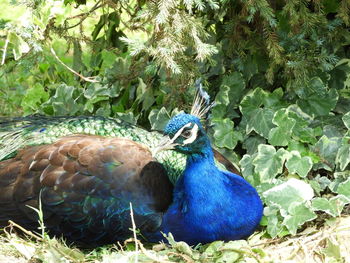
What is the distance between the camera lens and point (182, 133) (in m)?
2.90

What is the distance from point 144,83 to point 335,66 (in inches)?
43.1

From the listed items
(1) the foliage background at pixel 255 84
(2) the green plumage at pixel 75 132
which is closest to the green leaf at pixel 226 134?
(1) the foliage background at pixel 255 84

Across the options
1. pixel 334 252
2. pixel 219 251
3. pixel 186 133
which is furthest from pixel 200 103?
pixel 334 252

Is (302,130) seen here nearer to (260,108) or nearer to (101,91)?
(260,108)

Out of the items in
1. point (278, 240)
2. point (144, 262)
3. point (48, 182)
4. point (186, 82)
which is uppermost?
point (186, 82)

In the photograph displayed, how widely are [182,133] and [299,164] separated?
0.73m

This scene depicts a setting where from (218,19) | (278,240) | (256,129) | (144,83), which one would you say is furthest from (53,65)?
(278,240)

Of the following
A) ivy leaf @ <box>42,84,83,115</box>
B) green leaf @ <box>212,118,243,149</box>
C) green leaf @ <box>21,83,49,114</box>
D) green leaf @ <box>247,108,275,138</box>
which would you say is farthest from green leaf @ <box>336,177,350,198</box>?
green leaf @ <box>21,83,49,114</box>

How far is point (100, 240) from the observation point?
3135 millimetres

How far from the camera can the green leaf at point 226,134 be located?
3613 millimetres

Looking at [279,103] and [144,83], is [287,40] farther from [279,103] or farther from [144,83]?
[144,83]

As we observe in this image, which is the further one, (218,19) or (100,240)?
(218,19)

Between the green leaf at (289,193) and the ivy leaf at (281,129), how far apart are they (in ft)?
1.03

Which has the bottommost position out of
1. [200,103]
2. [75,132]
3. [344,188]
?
[344,188]
